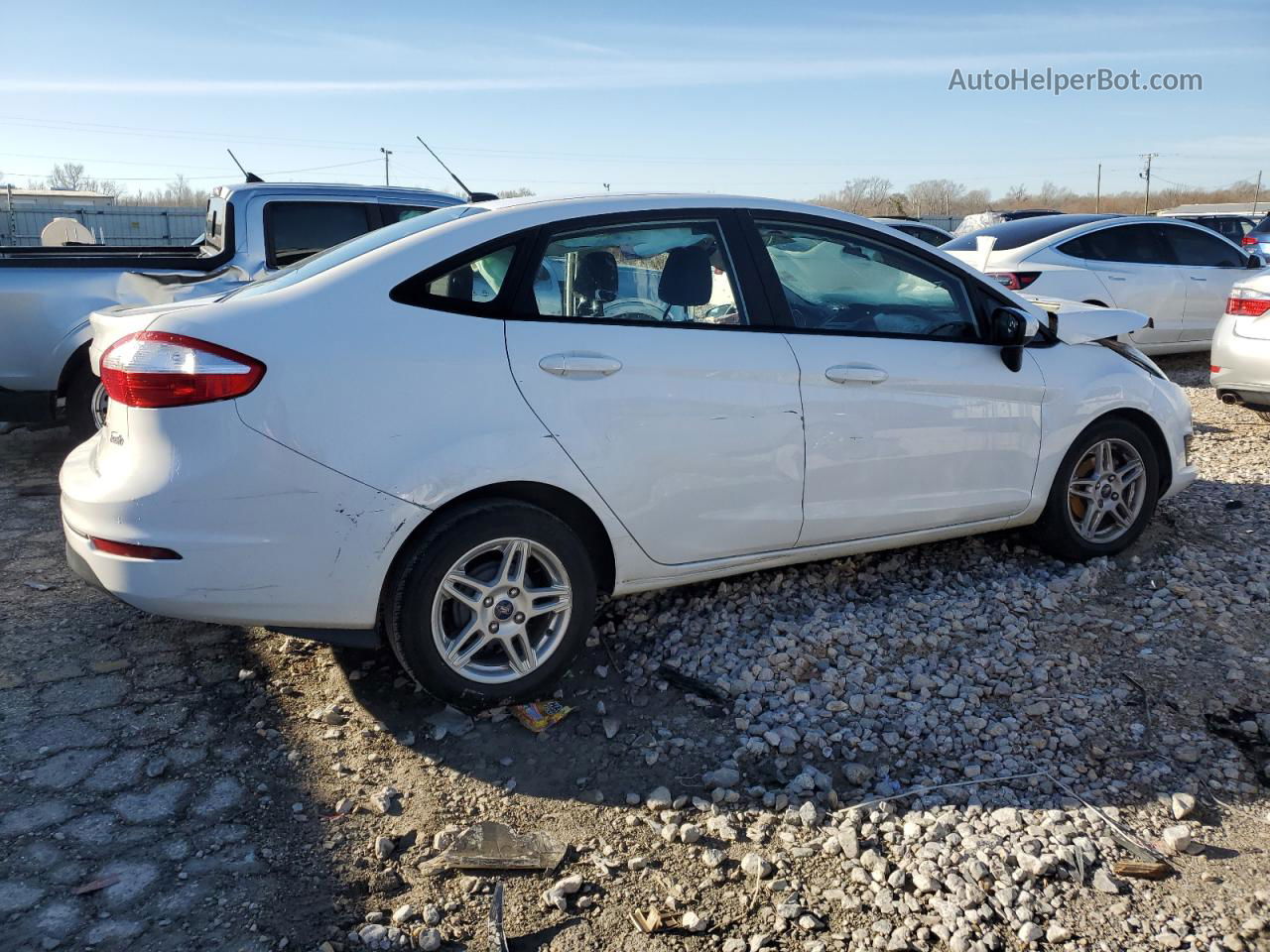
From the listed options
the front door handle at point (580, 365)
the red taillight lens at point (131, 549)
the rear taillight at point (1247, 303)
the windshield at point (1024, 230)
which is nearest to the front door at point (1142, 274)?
the windshield at point (1024, 230)

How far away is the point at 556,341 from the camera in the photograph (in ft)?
11.9

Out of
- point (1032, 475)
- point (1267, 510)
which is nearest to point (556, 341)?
point (1032, 475)

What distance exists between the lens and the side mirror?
4.45 metres

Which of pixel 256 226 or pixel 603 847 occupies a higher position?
pixel 256 226

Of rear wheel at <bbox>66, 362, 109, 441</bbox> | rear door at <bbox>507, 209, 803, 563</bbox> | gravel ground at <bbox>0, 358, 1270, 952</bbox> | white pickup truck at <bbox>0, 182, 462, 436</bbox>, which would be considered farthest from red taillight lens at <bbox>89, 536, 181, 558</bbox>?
rear wheel at <bbox>66, 362, 109, 441</bbox>

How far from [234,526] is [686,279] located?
1.88 m

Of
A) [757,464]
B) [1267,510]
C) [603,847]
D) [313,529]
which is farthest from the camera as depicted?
[1267,510]

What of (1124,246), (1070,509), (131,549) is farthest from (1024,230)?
(131,549)

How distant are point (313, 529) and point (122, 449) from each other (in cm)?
69

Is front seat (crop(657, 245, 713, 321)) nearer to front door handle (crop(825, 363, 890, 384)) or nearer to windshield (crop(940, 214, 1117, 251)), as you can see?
front door handle (crop(825, 363, 890, 384))

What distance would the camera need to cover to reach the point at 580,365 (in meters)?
3.62

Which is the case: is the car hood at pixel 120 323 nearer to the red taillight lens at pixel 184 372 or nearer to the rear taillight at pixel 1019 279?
the red taillight lens at pixel 184 372

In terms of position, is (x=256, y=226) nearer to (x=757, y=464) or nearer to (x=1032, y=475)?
(x=757, y=464)

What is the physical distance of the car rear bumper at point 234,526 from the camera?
10.6 feet
